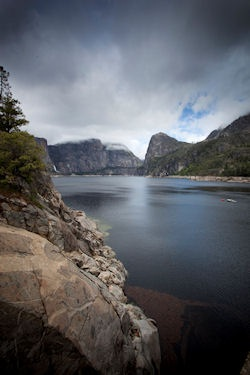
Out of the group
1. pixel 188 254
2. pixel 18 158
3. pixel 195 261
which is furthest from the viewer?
pixel 188 254

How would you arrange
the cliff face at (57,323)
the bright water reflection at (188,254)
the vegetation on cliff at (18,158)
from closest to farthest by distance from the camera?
the cliff face at (57,323), the vegetation on cliff at (18,158), the bright water reflection at (188,254)

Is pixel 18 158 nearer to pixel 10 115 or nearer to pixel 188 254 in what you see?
pixel 10 115

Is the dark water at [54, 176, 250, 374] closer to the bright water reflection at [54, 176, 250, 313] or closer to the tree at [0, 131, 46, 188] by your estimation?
the bright water reflection at [54, 176, 250, 313]

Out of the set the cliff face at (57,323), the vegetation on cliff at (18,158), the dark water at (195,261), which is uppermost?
the vegetation on cliff at (18,158)

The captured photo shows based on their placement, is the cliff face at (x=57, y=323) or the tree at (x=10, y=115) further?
the tree at (x=10, y=115)

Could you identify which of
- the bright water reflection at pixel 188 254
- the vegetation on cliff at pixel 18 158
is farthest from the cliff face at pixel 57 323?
the bright water reflection at pixel 188 254

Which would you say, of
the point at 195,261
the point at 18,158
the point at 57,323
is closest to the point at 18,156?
the point at 18,158

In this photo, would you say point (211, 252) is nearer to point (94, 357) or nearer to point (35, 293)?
point (94, 357)

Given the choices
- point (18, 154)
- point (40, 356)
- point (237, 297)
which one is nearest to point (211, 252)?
point (237, 297)

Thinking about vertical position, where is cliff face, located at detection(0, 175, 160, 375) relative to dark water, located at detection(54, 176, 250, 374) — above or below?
above

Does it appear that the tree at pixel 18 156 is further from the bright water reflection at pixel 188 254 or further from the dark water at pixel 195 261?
the bright water reflection at pixel 188 254

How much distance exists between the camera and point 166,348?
39.7 feet

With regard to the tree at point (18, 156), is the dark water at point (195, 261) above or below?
below

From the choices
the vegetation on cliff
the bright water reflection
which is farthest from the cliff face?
the bright water reflection
